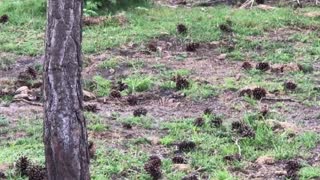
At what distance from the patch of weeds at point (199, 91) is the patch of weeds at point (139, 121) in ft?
2.82

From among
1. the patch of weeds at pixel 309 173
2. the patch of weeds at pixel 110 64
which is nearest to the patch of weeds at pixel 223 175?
the patch of weeds at pixel 309 173

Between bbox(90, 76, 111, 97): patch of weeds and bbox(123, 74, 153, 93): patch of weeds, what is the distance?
0.21 meters

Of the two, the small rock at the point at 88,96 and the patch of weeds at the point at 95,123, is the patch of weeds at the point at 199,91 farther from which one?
the patch of weeds at the point at 95,123

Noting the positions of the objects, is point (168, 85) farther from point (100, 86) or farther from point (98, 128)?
point (98, 128)

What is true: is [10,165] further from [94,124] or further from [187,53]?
[187,53]

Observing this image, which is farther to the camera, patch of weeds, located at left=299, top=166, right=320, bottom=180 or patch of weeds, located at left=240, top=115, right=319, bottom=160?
patch of weeds, located at left=240, top=115, right=319, bottom=160

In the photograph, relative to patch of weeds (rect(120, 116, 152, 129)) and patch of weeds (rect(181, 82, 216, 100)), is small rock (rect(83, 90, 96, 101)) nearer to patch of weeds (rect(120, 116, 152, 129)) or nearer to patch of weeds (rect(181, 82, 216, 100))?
patch of weeds (rect(120, 116, 152, 129))

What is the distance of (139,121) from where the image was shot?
6.50 metres

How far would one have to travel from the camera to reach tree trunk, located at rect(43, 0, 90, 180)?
4156 mm

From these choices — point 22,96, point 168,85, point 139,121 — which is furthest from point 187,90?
point 22,96

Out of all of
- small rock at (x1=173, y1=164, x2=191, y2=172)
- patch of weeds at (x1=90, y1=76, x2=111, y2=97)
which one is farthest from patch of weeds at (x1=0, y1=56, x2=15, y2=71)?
small rock at (x1=173, y1=164, x2=191, y2=172)

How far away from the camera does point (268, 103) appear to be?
697 cm

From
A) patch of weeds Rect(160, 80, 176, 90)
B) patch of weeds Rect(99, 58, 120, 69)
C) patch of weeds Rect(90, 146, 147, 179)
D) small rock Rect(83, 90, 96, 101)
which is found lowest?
patch of weeds Rect(90, 146, 147, 179)

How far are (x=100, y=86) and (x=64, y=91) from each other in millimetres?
3525
